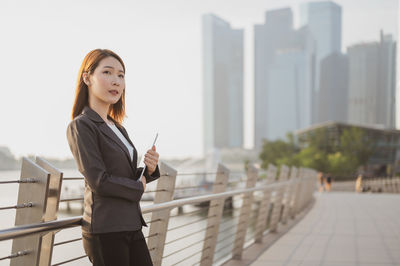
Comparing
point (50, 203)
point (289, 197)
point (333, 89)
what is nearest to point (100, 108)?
point (50, 203)

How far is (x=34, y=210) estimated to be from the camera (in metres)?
1.63

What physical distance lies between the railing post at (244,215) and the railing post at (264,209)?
0.91 meters

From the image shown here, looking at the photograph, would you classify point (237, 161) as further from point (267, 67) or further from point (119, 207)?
point (119, 207)

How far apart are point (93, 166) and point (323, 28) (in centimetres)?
19858

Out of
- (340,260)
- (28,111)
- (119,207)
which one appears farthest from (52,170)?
(28,111)

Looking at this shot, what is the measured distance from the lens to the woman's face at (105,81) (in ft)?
6.07

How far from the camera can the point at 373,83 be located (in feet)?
527

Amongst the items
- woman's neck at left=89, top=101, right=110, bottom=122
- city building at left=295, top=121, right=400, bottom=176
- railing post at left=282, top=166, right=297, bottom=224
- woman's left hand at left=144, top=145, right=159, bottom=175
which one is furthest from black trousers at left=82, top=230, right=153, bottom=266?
city building at left=295, top=121, right=400, bottom=176

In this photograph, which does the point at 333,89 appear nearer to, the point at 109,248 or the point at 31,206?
the point at 109,248

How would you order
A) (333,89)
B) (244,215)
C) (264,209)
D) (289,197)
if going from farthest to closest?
(333,89), (289,197), (264,209), (244,215)

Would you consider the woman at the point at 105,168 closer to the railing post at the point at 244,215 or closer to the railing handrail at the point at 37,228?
the railing handrail at the point at 37,228

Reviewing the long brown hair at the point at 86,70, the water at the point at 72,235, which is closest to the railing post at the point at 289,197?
the water at the point at 72,235

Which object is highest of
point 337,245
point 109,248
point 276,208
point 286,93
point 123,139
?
point 286,93

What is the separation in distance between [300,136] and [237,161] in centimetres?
7109
